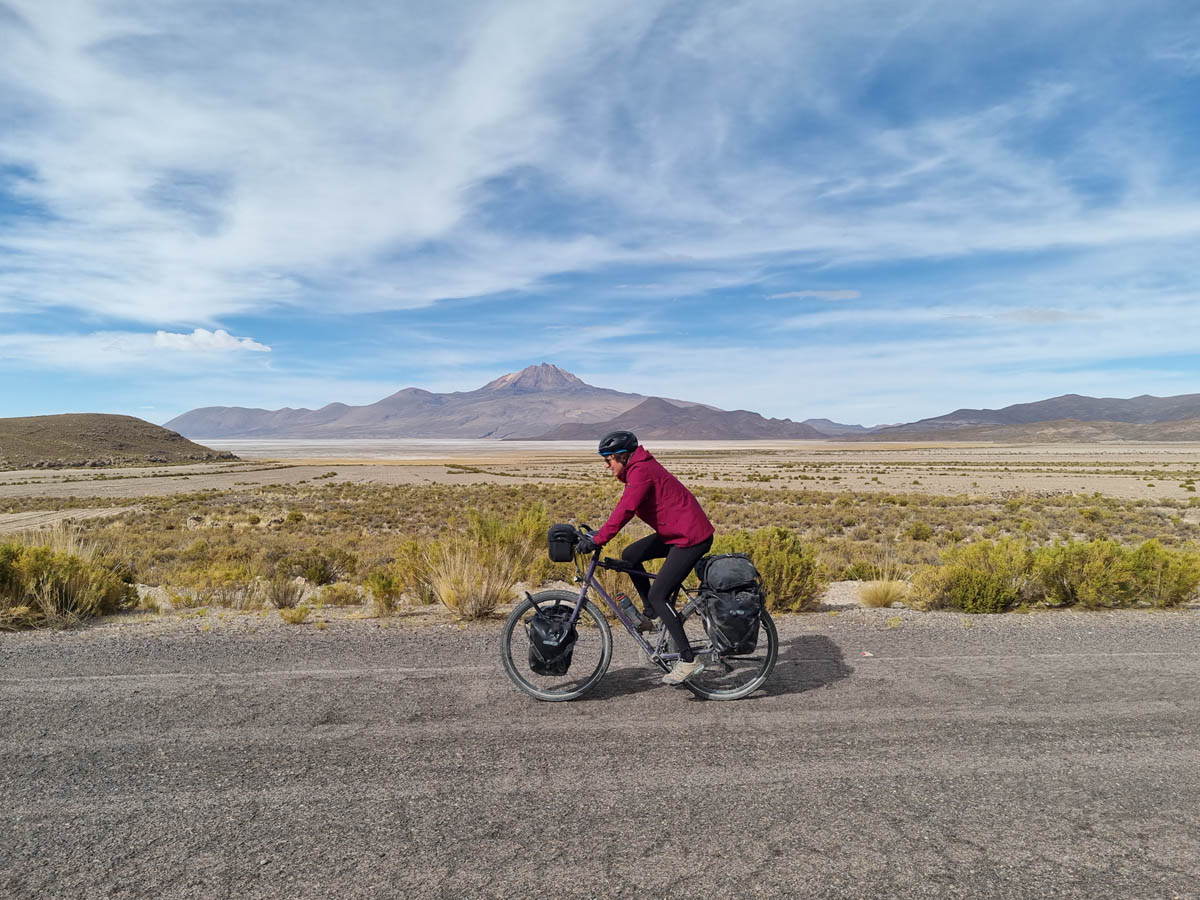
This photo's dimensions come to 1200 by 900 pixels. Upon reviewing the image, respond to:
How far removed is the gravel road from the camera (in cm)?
331

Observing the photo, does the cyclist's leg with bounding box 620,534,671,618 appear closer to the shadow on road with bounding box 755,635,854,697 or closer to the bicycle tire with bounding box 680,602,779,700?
the bicycle tire with bounding box 680,602,779,700

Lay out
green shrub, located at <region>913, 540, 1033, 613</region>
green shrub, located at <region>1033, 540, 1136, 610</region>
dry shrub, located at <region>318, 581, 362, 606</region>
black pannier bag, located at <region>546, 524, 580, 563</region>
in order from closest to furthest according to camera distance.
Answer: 1. black pannier bag, located at <region>546, 524, 580, 563</region>
2. green shrub, located at <region>913, 540, 1033, 613</region>
3. green shrub, located at <region>1033, 540, 1136, 610</region>
4. dry shrub, located at <region>318, 581, 362, 606</region>

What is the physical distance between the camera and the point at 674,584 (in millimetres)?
5570

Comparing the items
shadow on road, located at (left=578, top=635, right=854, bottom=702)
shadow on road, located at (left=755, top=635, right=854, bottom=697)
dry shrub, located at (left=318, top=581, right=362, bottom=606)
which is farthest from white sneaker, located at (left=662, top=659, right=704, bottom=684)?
dry shrub, located at (left=318, top=581, right=362, bottom=606)

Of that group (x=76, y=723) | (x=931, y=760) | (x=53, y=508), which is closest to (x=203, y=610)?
(x=76, y=723)

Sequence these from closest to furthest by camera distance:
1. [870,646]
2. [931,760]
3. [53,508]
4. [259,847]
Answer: [259,847]
[931,760]
[870,646]
[53,508]

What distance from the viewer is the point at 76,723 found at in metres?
5.04

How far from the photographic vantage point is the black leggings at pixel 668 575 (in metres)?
5.54

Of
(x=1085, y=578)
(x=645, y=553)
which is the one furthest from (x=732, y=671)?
(x=1085, y=578)

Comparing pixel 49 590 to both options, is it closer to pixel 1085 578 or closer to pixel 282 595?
pixel 282 595

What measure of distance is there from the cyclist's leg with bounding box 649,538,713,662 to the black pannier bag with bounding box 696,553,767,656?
197 mm

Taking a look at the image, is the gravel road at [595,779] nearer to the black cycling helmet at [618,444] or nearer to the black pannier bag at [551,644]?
the black pannier bag at [551,644]

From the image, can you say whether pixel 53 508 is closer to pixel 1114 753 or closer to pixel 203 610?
pixel 203 610

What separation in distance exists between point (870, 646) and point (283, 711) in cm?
546
